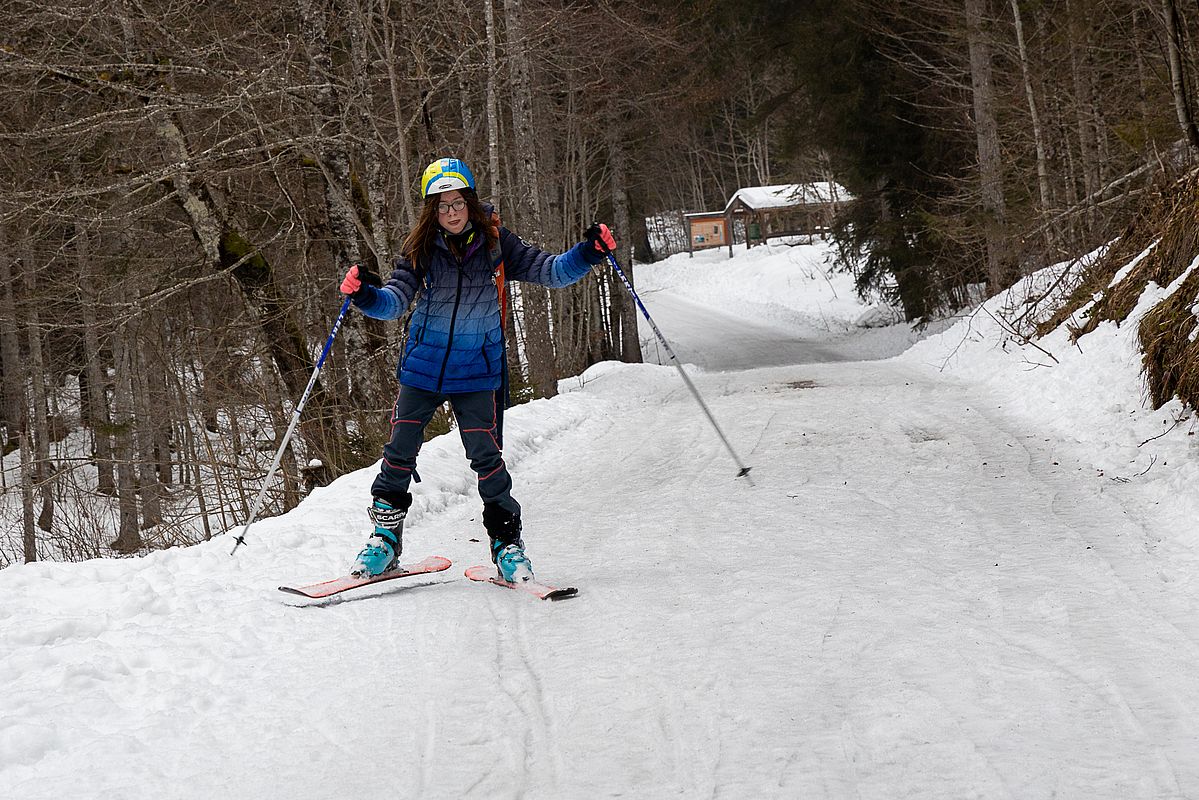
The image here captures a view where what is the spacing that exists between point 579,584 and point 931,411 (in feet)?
19.6

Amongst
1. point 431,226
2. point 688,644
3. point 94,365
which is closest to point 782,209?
point 94,365

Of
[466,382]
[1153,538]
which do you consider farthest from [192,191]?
[1153,538]

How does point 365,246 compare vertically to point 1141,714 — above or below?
above

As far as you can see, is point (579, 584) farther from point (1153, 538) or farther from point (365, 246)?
point (365, 246)

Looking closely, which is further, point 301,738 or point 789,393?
point 789,393

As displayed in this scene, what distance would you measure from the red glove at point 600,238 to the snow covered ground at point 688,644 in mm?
1734

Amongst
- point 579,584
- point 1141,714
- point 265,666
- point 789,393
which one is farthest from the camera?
point 789,393

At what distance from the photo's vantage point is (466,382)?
5246mm

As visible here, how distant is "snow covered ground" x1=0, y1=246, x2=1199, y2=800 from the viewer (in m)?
3.14

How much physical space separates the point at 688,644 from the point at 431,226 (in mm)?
2471

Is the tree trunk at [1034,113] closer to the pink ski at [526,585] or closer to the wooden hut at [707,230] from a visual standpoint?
the pink ski at [526,585]

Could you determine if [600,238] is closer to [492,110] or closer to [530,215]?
[492,110]

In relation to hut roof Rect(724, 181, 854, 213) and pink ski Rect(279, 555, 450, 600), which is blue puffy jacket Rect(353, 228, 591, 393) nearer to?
pink ski Rect(279, 555, 450, 600)

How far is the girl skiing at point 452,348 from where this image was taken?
516 centimetres
